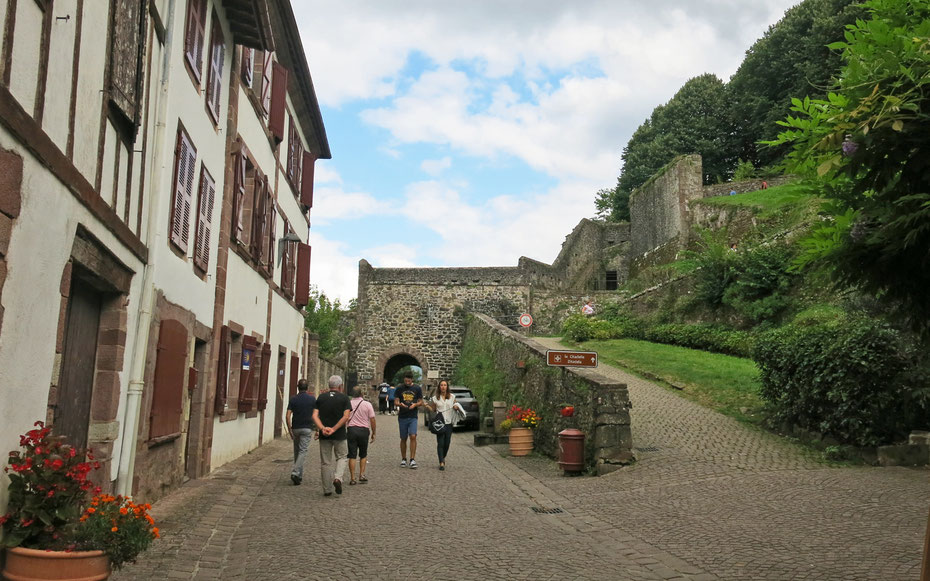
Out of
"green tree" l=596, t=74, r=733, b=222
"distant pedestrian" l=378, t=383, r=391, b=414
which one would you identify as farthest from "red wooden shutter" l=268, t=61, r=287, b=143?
"green tree" l=596, t=74, r=733, b=222

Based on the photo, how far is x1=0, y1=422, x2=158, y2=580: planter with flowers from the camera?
434 cm

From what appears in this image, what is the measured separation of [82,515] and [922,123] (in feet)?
16.9

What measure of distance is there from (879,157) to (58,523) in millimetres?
4919

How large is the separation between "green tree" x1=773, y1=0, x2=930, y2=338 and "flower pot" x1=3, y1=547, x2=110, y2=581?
4427mm

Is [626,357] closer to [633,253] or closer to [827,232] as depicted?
[827,232]

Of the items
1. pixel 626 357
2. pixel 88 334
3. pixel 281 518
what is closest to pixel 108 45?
pixel 88 334

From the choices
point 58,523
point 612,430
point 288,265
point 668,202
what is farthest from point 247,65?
point 668,202

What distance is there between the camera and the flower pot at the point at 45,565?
4.32 m

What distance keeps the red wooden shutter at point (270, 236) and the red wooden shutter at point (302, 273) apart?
3183 millimetres

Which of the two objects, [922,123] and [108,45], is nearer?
[922,123]

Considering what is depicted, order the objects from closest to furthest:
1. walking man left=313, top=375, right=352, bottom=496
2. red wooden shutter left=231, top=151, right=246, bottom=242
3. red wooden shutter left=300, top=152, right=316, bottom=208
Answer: walking man left=313, top=375, right=352, bottom=496 → red wooden shutter left=231, top=151, right=246, bottom=242 → red wooden shutter left=300, top=152, right=316, bottom=208

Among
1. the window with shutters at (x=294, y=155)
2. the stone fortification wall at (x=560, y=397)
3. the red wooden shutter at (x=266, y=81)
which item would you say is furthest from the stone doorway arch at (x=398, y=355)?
the red wooden shutter at (x=266, y=81)

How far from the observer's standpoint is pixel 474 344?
28.8 meters

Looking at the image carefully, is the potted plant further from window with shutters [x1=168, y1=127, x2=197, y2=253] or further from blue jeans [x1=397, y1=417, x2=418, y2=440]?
window with shutters [x1=168, y1=127, x2=197, y2=253]
